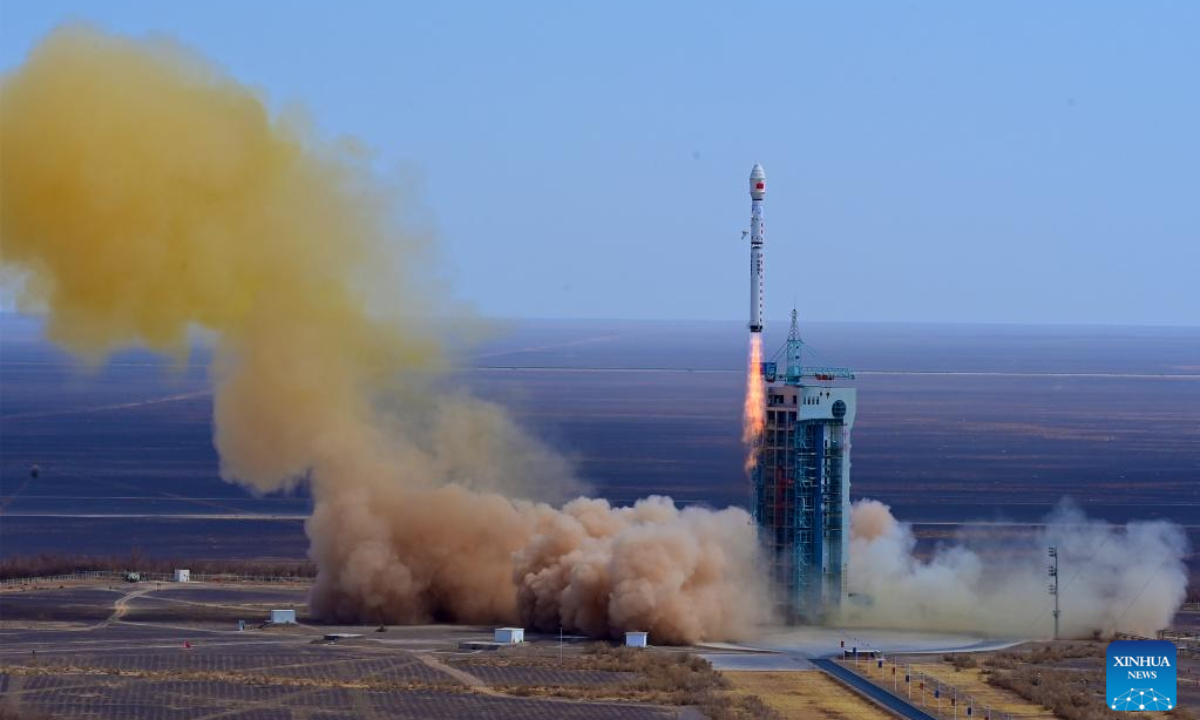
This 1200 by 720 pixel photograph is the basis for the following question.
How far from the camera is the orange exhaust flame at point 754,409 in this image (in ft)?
203

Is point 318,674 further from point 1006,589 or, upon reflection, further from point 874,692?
point 1006,589

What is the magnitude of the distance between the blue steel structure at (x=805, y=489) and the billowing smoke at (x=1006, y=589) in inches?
63.9

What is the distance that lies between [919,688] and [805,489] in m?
11.4

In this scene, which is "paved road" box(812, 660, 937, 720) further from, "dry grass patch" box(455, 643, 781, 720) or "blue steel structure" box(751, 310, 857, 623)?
"blue steel structure" box(751, 310, 857, 623)

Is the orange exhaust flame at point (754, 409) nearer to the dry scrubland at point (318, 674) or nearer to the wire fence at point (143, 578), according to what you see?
the dry scrubland at point (318, 674)

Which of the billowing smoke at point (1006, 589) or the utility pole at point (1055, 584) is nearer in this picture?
the utility pole at point (1055, 584)

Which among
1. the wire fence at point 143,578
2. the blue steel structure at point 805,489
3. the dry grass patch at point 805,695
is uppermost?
the blue steel structure at point 805,489

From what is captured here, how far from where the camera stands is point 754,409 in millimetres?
62469

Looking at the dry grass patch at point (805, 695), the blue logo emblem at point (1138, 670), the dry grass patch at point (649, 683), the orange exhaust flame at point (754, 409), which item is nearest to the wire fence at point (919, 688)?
the dry grass patch at point (805, 695)

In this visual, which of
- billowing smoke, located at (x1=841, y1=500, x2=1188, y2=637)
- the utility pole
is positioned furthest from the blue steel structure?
the utility pole

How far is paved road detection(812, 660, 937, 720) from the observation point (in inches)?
1864

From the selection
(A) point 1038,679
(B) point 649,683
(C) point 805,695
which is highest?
(A) point 1038,679

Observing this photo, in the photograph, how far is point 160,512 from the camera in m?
101

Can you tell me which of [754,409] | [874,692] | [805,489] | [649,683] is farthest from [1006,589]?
[649,683]
